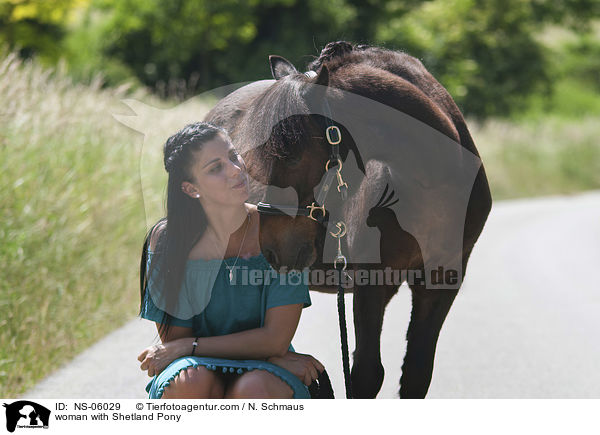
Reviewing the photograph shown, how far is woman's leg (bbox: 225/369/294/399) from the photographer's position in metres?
2.49

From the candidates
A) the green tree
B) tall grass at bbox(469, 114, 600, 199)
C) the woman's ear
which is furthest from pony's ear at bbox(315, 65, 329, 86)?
tall grass at bbox(469, 114, 600, 199)

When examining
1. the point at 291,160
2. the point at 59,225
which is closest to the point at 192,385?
the point at 291,160

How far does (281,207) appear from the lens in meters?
2.53

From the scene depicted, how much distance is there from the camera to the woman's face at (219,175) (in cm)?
259

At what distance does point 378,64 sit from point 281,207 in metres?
0.92

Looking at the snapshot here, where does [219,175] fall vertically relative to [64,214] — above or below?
below

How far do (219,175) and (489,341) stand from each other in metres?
3.39

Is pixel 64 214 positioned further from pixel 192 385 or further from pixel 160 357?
pixel 192 385

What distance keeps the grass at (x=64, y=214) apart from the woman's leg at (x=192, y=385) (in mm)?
1611

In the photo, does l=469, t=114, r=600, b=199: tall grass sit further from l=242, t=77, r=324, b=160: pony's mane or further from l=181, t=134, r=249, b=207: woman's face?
l=181, t=134, r=249, b=207: woman's face

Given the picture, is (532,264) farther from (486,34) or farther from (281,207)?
(486,34)

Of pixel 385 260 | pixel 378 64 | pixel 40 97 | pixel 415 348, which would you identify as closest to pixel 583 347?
pixel 415 348

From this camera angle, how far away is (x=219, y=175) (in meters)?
2.60
